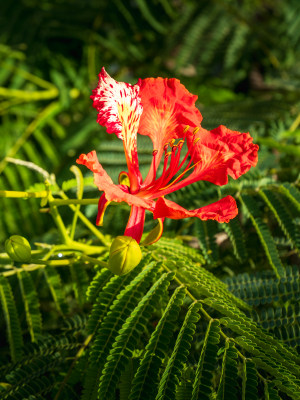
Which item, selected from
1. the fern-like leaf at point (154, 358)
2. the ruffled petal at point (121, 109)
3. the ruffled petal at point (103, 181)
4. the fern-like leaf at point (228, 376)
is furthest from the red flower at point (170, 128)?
the fern-like leaf at point (228, 376)

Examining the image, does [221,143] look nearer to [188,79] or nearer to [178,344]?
[178,344]

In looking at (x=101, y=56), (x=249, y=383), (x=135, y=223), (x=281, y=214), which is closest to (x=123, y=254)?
(x=135, y=223)

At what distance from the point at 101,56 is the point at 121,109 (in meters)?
1.56

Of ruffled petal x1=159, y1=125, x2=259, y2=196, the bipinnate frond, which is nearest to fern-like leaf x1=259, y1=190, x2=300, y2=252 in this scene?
ruffled petal x1=159, y1=125, x2=259, y2=196

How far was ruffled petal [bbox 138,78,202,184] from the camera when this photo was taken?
1.02m

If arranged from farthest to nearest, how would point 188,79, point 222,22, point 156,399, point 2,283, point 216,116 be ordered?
point 188,79, point 222,22, point 216,116, point 2,283, point 156,399

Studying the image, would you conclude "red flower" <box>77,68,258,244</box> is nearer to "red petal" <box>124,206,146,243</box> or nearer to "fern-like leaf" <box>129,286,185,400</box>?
"red petal" <box>124,206,146,243</box>

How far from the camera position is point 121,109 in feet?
3.26

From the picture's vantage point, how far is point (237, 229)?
1207 millimetres

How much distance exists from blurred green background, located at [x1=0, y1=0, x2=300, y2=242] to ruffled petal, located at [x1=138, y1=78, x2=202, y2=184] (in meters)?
0.85

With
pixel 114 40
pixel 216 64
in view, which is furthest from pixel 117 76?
pixel 216 64

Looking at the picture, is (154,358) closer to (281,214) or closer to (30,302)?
(30,302)

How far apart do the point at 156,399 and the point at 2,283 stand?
1.86 ft

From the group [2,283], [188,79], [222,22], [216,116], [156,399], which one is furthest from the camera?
[188,79]
